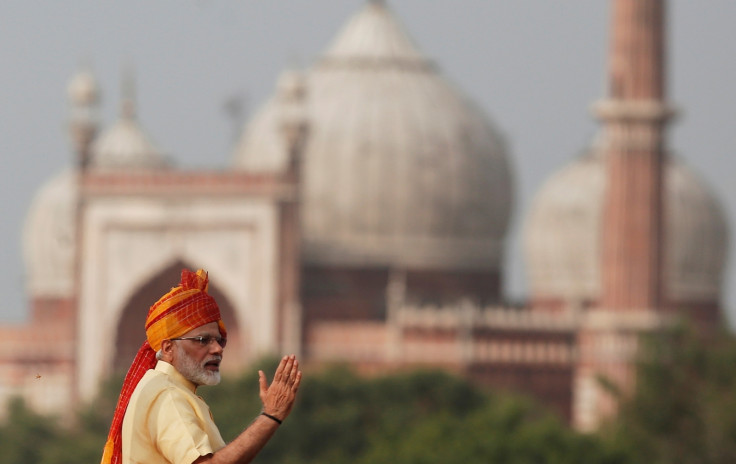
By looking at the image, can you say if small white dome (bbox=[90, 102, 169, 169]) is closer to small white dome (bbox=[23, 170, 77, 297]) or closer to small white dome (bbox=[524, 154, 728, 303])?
small white dome (bbox=[23, 170, 77, 297])

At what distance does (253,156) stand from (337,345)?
7.63 meters

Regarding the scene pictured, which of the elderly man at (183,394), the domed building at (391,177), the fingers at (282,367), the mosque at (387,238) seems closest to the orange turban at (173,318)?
the elderly man at (183,394)

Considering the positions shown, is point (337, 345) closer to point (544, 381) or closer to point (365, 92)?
point (544, 381)

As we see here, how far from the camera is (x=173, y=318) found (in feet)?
19.5

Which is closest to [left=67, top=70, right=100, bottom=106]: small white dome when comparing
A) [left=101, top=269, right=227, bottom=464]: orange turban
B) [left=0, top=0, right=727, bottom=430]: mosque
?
[left=0, top=0, right=727, bottom=430]: mosque

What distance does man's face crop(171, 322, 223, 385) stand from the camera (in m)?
5.96

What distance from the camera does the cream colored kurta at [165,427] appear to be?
5.72 metres

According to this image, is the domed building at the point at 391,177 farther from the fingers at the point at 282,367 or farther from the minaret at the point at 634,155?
the fingers at the point at 282,367

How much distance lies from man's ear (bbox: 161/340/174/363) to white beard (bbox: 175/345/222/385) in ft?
0.11

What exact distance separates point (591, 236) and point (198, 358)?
53.7 meters

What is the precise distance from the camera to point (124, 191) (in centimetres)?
5128

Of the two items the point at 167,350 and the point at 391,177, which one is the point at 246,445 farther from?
the point at 391,177

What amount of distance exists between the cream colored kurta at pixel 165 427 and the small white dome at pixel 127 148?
54690 mm

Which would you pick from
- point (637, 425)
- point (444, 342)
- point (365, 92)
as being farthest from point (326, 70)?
point (637, 425)
